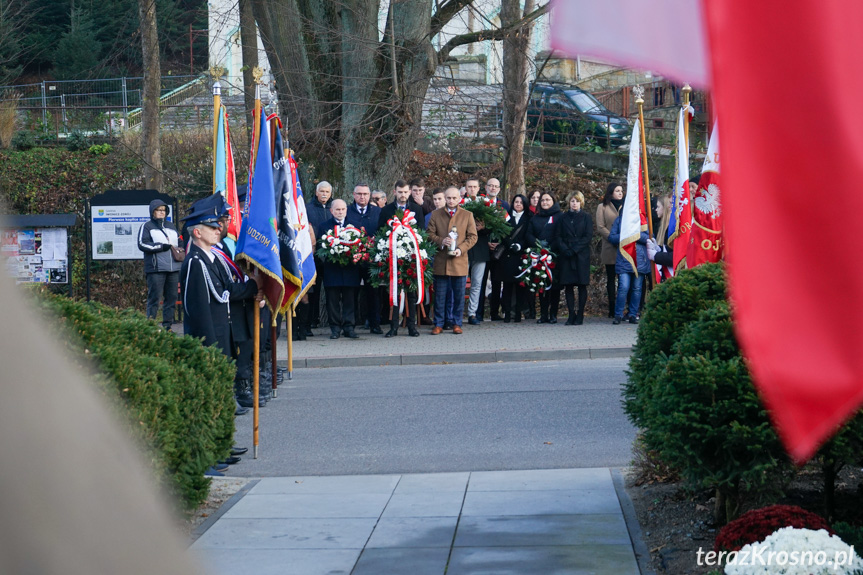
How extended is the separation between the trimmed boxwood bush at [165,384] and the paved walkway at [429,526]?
0.53m

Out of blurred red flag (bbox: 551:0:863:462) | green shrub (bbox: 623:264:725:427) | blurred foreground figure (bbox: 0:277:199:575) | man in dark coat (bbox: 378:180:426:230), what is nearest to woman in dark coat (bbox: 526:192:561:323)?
man in dark coat (bbox: 378:180:426:230)

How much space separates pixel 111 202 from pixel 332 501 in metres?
12.8

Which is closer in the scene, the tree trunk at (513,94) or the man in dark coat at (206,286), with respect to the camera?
the man in dark coat at (206,286)

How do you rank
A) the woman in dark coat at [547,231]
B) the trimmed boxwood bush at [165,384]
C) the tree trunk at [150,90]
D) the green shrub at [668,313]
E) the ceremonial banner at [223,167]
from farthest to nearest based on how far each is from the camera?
the tree trunk at [150,90]
the woman in dark coat at [547,231]
the ceremonial banner at [223,167]
the green shrub at [668,313]
the trimmed boxwood bush at [165,384]

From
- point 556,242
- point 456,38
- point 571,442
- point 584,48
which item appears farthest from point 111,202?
point 584,48

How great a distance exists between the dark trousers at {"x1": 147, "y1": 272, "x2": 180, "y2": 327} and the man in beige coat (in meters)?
4.62

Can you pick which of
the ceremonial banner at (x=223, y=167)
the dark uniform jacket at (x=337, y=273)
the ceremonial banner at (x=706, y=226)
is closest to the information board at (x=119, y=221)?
the dark uniform jacket at (x=337, y=273)

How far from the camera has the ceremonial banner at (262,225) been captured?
895cm

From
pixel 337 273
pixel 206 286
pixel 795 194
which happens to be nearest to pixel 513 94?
pixel 337 273

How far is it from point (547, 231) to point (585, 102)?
12243 millimetres

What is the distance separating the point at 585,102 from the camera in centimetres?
2903

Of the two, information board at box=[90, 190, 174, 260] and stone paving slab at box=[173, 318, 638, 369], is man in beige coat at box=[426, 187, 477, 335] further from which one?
information board at box=[90, 190, 174, 260]

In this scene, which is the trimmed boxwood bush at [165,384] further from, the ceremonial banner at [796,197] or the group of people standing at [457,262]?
the group of people standing at [457,262]

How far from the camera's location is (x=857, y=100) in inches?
50.3
